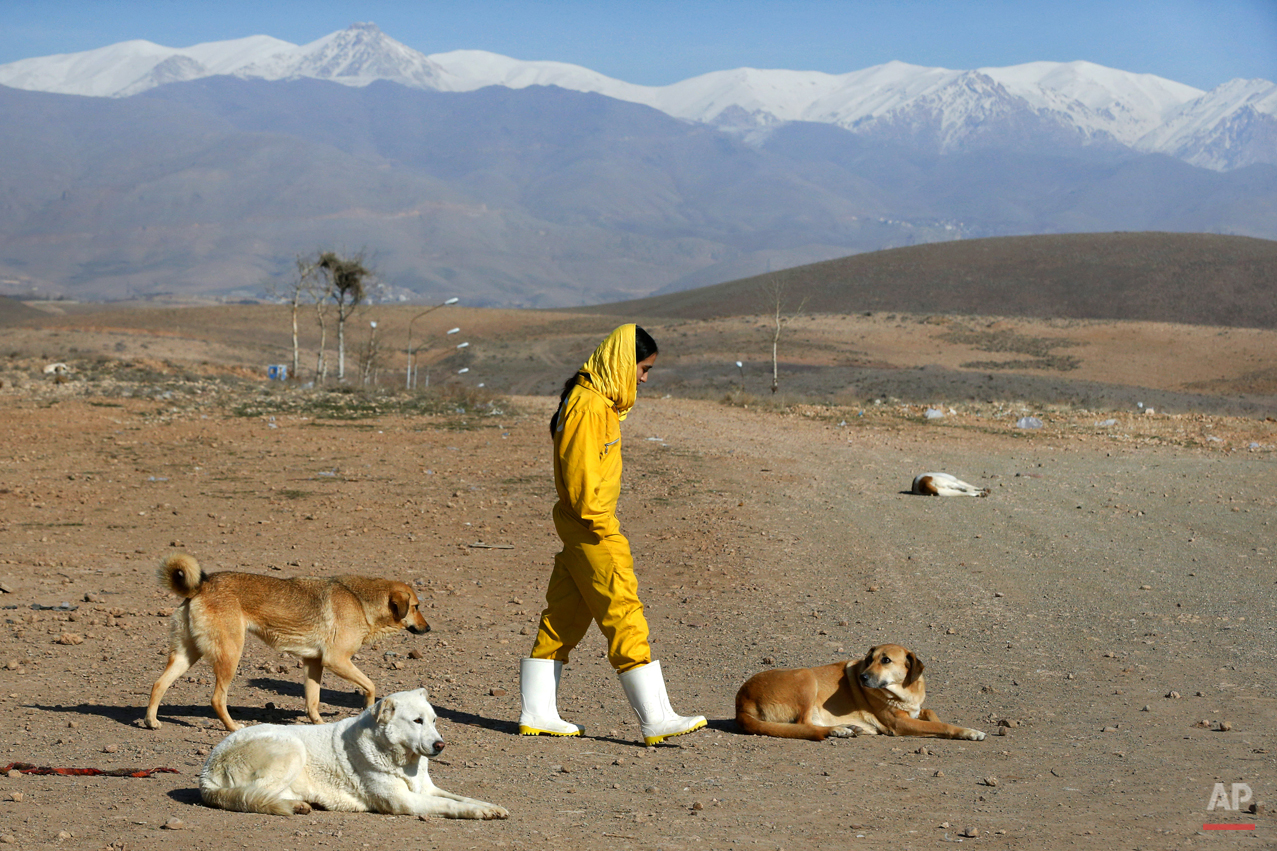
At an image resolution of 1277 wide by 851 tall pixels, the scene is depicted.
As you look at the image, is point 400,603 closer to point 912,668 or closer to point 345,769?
point 345,769

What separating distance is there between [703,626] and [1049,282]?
9690 cm

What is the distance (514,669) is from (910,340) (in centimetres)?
5262

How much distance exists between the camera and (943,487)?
14750 mm

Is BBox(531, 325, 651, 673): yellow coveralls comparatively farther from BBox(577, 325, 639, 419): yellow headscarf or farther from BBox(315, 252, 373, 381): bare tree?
BBox(315, 252, 373, 381): bare tree

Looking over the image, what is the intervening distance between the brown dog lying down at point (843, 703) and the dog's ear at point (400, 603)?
1896mm

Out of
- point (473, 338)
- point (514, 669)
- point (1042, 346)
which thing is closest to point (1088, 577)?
point (514, 669)

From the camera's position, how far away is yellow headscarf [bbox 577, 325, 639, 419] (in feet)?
19.6

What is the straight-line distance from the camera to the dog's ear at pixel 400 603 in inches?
250

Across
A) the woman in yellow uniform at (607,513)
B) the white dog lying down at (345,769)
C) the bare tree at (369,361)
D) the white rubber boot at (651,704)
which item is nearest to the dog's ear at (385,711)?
the white dog lying down at (345,769)

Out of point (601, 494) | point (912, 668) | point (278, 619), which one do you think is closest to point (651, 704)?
point (601, 494)

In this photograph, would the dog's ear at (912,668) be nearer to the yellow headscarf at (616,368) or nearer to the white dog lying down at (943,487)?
the yellow headscarf at (616,368)

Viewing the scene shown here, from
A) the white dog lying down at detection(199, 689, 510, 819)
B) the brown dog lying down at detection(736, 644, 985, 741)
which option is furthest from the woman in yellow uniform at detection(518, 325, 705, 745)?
the white dog lying down at detection(199, 689, 510, 819)

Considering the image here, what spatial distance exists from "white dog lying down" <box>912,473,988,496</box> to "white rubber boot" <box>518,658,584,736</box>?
9.53 meters

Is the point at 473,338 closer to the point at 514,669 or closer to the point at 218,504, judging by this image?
the point at 218,504
